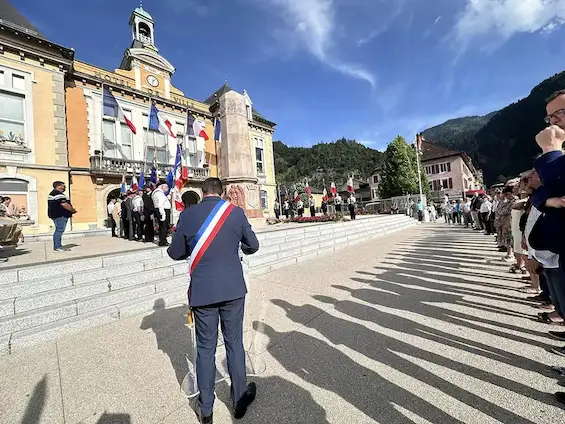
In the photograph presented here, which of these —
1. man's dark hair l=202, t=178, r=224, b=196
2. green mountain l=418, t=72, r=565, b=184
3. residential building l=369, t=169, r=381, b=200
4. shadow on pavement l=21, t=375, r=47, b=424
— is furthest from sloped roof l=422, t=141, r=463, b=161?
shadow on pavement l=21, t=375, r=47, b=424

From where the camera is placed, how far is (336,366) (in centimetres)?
270

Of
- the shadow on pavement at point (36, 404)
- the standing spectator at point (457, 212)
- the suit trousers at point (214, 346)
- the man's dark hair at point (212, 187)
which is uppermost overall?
the man's dark hair at point (212, 187)

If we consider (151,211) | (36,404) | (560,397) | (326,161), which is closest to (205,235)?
(36,404)

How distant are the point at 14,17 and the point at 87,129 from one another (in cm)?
668

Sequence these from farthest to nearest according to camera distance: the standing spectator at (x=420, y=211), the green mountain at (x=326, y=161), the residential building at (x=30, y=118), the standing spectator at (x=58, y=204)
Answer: the green mountain at (x=326, y=161) < the standing spectator at (x=420, y=211) < the residential building at (x=30, y=118) < the standing spectator at (x=58, y=204)

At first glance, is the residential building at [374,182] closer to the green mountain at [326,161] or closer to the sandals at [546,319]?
the green mountain at [326,161]

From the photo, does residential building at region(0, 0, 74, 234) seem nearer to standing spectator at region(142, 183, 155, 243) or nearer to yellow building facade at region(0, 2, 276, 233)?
yellow building facade at region(0, 2, 276, 233)

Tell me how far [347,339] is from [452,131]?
186206mm

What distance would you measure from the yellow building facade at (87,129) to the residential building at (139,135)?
56 mm

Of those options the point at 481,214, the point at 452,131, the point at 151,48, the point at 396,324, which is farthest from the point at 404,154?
the point at 452,131

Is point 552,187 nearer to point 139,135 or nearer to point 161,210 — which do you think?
point 161,210

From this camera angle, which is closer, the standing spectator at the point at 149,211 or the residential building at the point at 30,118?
the standing spectator at the point at 149,211

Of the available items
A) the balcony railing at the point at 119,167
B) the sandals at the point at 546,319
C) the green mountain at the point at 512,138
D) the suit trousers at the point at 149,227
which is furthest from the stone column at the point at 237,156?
the green mountain at the point at 512,138

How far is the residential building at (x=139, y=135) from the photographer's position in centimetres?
1196
